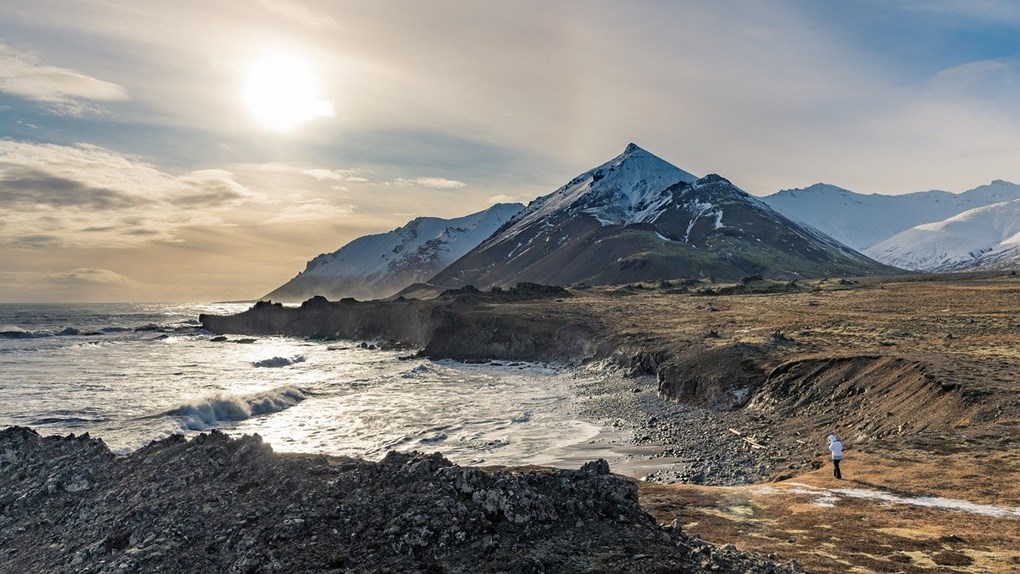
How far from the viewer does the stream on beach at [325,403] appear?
34.3 metres

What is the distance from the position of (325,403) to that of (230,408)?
738 cm

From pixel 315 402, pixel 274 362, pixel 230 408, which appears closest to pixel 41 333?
pixel 274 362

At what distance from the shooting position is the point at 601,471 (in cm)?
1559

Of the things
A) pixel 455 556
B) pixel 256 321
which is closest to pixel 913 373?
pixel 455 556

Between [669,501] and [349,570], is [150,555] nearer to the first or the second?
[349,570]

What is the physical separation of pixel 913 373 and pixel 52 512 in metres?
38.6

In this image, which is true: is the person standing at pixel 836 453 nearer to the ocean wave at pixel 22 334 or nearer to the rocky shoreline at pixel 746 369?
the rocky shoreline at pixel 746 369

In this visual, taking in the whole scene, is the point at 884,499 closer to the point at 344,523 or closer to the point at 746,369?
the point at 344,523

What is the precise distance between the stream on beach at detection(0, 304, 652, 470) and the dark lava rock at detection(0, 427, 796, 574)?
14.4 m

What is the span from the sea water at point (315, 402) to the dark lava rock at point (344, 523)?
47.2 ft

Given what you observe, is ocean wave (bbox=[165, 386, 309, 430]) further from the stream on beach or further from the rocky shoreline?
the rocky shoreline

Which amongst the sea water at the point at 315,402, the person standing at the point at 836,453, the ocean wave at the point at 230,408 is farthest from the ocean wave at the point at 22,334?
the person standing at the point at 836,453

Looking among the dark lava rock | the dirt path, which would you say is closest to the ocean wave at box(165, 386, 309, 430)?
the dark lava rock

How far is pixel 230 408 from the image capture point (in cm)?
4472
